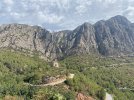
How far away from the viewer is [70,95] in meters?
166

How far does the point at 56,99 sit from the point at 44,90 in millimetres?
38459

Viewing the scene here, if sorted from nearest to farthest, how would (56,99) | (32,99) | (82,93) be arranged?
1. (56,99)
2. (32,99)
3. (82,93)

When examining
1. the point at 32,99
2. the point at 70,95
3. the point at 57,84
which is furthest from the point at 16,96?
the point at 57,84

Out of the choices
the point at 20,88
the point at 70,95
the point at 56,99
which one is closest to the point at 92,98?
the point at 70,95

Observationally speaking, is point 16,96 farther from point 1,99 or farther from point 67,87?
point 67,87

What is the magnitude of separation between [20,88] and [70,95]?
2629cm

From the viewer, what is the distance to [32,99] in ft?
498

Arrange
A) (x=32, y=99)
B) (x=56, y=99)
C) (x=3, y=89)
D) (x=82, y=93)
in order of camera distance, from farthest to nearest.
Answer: (x=82, y=93)
(x=3, y=89)
(x=32, y=99)
(x=56, y=99)

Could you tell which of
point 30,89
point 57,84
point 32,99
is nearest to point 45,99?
point 32,99

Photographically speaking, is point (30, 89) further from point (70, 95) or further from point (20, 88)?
point (70, 95)

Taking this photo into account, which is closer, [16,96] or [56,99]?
[56,99]

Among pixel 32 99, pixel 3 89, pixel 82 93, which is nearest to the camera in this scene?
pixel 32 99

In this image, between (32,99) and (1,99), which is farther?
(32,99)

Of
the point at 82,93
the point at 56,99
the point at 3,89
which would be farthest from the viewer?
the point at 82,93
